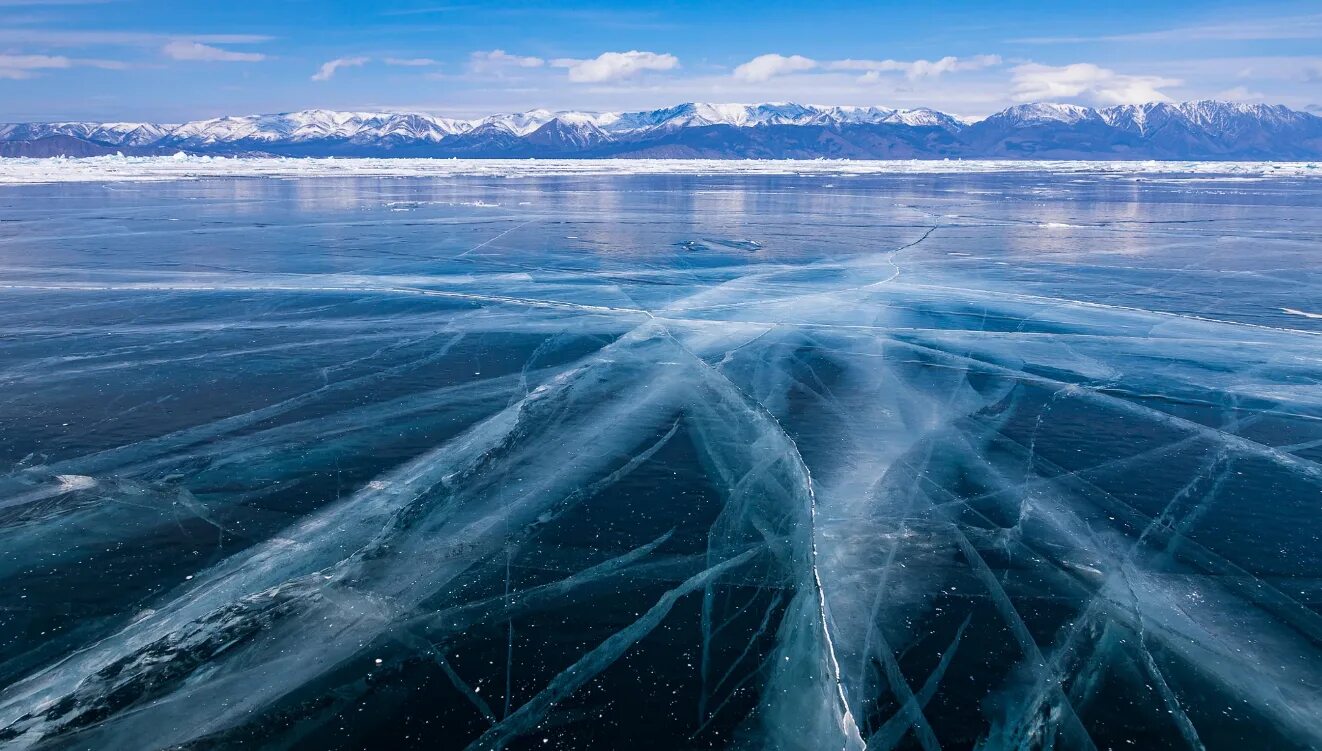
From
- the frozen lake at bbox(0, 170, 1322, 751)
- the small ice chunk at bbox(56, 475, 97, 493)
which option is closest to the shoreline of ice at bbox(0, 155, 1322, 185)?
the frozen lake at bbox(0, 170, 1322, 751)

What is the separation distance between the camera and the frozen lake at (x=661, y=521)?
391 cm

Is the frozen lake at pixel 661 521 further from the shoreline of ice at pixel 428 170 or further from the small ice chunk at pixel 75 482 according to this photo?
the shoreline of ice at pixel 428 170

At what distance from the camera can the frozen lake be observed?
3.91 m

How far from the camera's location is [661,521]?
5680 mm

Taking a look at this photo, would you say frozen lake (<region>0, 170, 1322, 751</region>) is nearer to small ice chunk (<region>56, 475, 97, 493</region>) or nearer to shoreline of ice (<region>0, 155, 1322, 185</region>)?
small ice chunk (<region>56, 475, 97, 493</region>)

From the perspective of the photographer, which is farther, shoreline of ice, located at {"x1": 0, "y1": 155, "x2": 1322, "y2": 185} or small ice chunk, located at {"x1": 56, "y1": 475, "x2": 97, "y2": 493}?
shoreline of ice, located at {"x1": 0, "y1": 155, "x2": 1322, "y2": 185}

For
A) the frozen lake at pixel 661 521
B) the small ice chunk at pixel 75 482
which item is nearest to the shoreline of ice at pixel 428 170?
the frozen lake at pixel 661 521

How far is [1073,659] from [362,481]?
16.3 ft

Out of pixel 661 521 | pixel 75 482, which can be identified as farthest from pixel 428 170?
pixel 661 521

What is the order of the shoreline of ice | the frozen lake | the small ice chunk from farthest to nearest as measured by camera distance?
the shoreline of ice < the small ice chunk < the frozen lake

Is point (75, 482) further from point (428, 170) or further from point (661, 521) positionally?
point (428, 170)

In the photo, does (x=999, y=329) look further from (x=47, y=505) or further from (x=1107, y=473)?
(x=47, y=505)

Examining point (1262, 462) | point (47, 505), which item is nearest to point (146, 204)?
point (47, 505)

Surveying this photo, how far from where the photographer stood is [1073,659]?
→ 4254 millimetres
